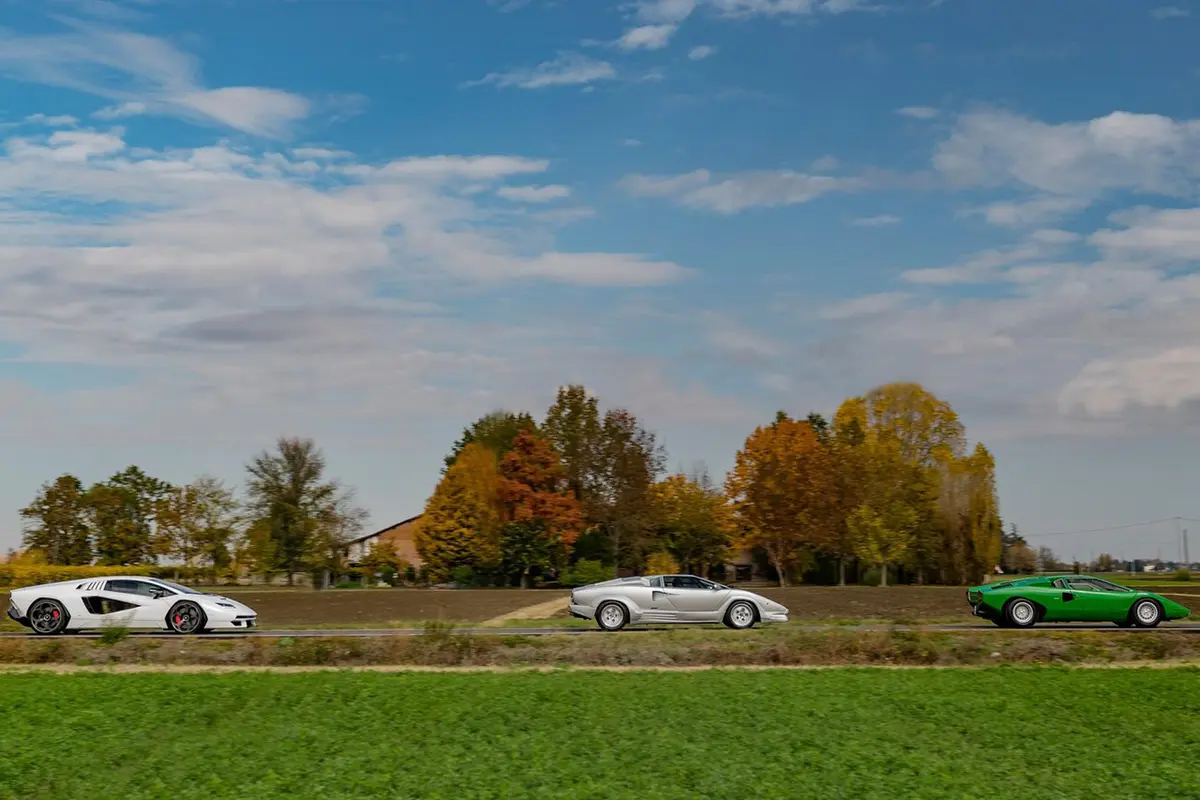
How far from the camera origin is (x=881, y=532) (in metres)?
65.9

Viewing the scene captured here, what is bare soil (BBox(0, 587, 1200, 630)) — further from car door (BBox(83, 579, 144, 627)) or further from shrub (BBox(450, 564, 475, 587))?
shrub (BBox(450, 564, 475, 587))

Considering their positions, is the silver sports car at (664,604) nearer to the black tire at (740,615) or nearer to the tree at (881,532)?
the black tire at (740,615)

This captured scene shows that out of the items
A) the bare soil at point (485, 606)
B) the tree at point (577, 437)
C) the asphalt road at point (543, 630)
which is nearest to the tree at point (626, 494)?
the tree at point (577, 437)

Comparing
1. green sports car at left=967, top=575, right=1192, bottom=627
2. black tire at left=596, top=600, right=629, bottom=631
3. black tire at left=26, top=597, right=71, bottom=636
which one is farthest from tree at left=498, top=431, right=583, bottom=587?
green sports car at left=967, top=575, right=1192, bottom=627

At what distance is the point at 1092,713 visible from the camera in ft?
56.4

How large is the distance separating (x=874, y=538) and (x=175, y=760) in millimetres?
55510

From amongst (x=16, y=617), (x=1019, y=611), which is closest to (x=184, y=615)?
(x=16, y=617)

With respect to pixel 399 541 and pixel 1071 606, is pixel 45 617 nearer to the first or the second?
pixel 1071 606

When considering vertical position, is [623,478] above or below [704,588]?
above

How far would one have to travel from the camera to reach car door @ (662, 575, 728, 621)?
27578mm

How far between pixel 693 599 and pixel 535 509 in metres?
45.4

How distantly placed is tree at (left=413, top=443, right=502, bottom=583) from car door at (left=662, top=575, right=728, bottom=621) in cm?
4478

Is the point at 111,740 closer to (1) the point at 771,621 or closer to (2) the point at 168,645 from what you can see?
(2) the point at 168,645

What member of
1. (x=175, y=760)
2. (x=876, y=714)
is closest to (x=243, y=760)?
(x=175, y=760)
